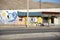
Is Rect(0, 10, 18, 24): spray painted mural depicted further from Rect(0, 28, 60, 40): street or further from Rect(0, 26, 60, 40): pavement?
Rect(0, 28, 60, 40): street

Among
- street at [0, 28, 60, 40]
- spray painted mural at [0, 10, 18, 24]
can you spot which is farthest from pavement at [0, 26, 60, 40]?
spray painted mural at [0, 10, 18, 24]

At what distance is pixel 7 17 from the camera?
4275 cm

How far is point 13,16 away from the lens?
139ft

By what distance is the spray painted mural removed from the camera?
42.3m

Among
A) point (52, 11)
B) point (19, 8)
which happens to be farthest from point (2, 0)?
point (52, 11)

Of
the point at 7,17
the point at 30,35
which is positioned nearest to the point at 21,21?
the point at 7,17

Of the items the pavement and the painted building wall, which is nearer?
the pavement

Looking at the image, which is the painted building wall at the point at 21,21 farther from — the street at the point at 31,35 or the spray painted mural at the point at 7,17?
the street at the point at 31,35

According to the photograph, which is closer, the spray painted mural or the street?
the street

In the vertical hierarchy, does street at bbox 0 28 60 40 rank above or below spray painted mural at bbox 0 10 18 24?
below

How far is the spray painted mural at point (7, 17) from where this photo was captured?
42.3m

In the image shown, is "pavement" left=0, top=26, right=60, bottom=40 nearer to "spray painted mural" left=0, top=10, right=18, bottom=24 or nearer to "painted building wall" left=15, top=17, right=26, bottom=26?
"painted building wall" left=15, top=17, right=26, bottom=26

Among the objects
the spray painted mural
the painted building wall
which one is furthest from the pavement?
the spray painted mural

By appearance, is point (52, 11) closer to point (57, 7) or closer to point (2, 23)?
point (57, 7)
